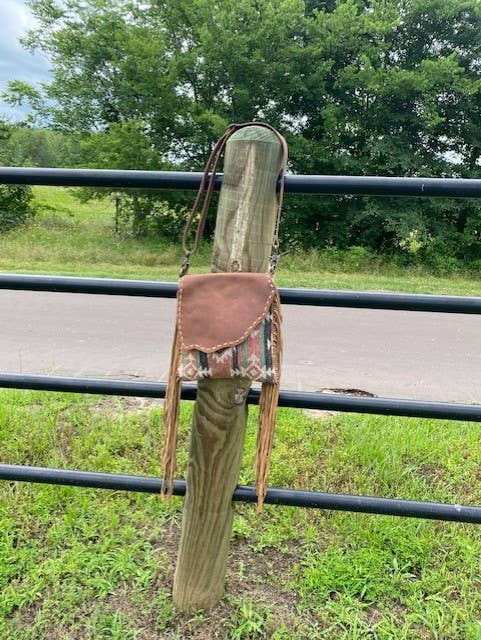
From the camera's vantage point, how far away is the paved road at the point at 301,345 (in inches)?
147

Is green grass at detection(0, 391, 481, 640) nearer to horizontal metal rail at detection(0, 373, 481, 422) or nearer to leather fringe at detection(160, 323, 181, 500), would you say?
leather fringe at detection(160, 323, 181, 500)

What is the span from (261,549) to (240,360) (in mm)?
911

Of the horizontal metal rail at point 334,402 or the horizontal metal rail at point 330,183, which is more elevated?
the horizontal metal rail at point 330,183

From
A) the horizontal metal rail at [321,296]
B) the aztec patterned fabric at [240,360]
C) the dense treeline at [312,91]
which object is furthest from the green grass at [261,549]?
the dense treeline at [312,91]

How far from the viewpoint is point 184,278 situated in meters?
1.11

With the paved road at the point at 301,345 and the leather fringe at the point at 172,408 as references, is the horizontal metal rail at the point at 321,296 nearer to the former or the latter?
the leather fringe at the point at 172,408

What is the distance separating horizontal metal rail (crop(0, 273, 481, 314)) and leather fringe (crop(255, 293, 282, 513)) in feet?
0.32

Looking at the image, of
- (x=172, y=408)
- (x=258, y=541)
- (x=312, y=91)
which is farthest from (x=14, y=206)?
(x=172, y=408)

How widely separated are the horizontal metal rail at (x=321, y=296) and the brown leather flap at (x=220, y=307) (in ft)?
0.38

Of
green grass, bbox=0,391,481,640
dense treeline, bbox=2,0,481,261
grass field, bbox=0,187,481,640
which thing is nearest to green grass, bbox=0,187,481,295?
dense treeline, bbox=2,0,481,261

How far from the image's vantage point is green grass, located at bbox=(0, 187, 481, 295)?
814cm

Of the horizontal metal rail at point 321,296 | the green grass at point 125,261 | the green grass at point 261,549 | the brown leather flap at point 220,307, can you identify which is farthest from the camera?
the green grass at point 125,261

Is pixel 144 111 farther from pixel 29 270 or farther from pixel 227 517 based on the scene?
pixel 227 517

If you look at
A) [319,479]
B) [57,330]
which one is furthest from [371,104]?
[319,479]
